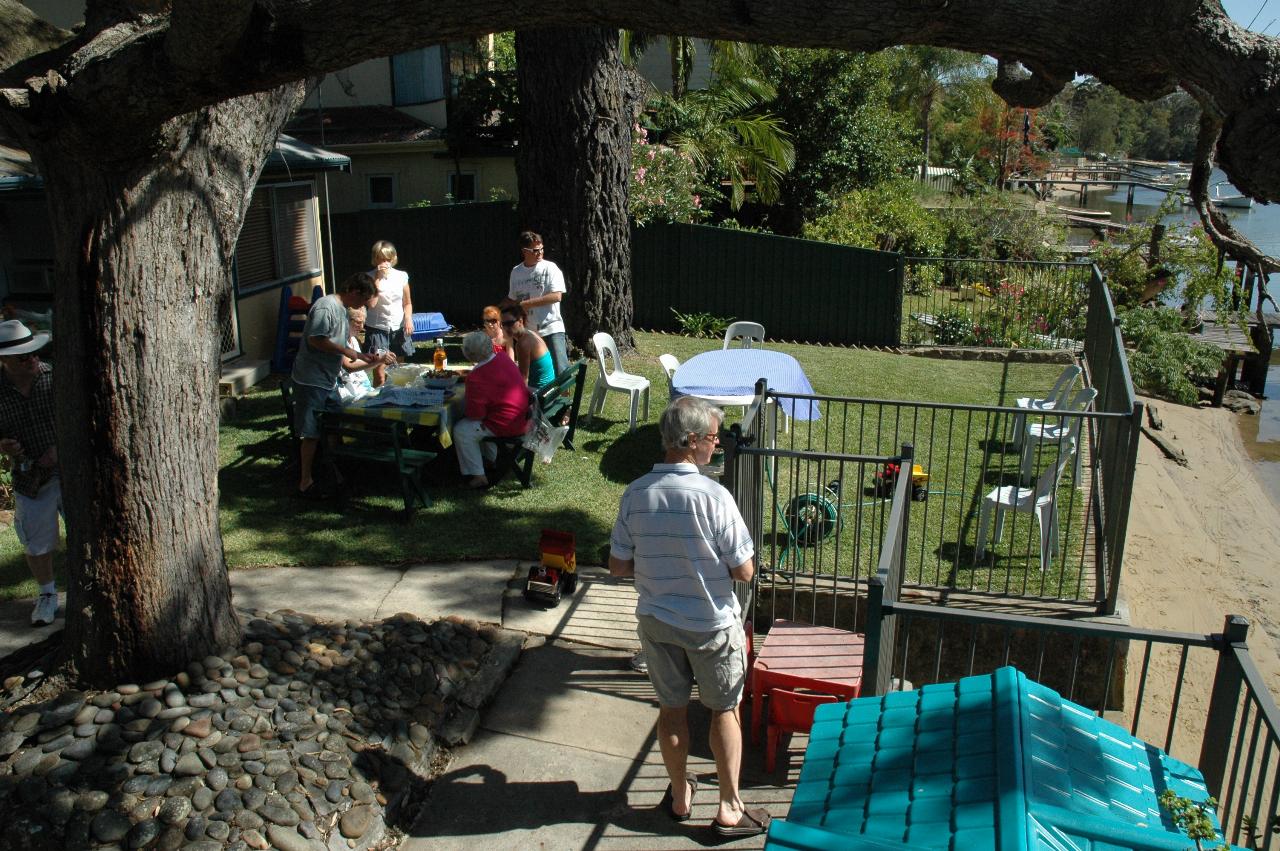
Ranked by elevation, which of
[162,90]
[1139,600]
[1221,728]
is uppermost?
[162,90]

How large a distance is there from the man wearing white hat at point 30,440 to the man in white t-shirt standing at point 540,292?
4872mm

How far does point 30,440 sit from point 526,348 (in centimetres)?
398

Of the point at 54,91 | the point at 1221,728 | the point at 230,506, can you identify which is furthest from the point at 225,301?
the point at 1221,728

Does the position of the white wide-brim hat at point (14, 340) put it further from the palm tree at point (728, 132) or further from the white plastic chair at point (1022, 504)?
the palm tree at point (728, 132)

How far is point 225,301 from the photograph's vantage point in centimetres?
508

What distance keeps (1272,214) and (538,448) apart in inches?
2502

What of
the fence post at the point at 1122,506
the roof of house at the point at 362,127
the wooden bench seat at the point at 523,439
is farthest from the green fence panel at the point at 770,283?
the fence post at the point at 1122,506

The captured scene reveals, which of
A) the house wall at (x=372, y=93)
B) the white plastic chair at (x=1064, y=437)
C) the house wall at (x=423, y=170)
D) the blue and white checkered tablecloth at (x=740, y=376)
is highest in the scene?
the house wall at (x=372, y=93)

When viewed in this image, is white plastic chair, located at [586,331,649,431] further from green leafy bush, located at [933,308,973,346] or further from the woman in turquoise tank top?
green leafy bush, located at [933,308,973,346]

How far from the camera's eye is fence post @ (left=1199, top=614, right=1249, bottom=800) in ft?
10.8

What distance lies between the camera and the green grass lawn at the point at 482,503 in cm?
723

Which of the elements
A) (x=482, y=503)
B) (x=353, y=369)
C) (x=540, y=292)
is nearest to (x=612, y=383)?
(x=540, y=292)

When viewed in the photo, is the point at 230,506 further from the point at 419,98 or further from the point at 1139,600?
the point at 419,98

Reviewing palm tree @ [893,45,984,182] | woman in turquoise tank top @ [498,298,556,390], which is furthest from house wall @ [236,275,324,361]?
palm tree @ [893,45,984,182]
